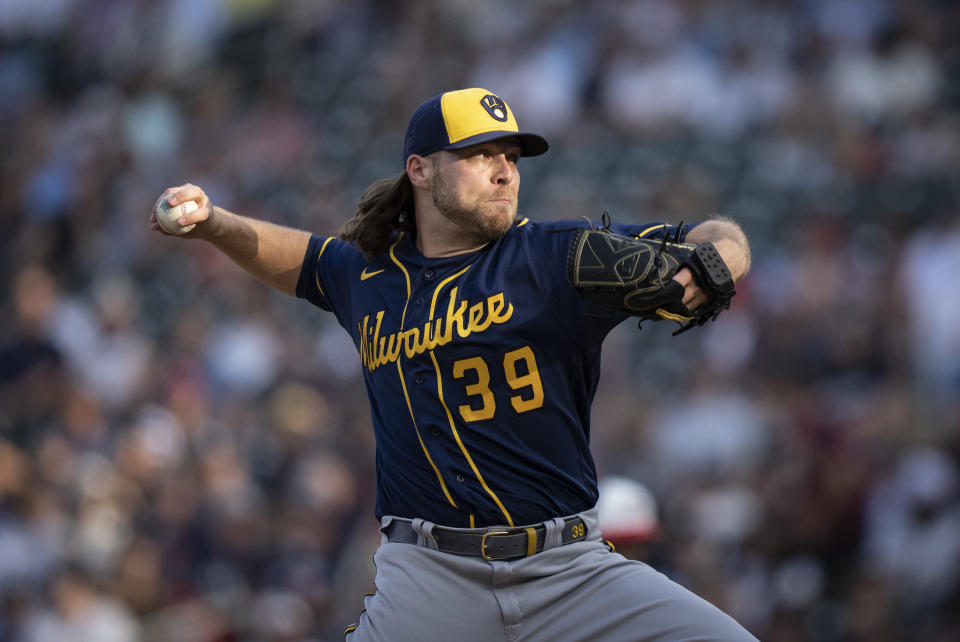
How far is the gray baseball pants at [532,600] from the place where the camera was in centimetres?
332

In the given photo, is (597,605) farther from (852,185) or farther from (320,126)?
(320,126)

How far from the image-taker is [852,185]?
8.62 metres

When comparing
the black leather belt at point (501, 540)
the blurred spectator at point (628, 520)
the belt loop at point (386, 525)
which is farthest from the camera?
the blurred spectator at point (628, 520)

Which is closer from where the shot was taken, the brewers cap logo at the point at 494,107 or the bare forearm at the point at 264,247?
the brewers cap logo at the point at 494,107

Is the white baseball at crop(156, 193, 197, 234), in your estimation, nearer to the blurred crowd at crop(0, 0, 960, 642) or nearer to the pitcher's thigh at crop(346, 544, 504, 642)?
the pitcher's thigh at crop(346, 544, 504, 642)

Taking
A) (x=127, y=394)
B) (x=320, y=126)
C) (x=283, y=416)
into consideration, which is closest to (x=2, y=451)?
(x=127, y=394)

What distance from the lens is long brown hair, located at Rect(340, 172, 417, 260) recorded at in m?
3.97

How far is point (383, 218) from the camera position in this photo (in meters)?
3.98

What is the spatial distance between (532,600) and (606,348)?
5276mm

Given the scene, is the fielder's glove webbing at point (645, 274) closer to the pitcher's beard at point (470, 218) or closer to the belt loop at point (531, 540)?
the pitcher's beard at point (470, 218)

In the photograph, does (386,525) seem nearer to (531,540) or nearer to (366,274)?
(531,540)

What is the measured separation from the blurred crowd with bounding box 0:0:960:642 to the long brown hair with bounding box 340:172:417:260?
8.96 feet

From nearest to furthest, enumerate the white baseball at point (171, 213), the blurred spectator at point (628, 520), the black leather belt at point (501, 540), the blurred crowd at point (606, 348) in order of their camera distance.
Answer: the black leather belt at point (501, 540) → the white baseball at point (171, 213) → the blurred spectator at point (628, 520) → the blurred crowd at point (606, 348)

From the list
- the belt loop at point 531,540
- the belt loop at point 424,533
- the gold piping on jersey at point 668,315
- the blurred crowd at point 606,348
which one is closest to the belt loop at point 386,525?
the belt loop at point 424,533
